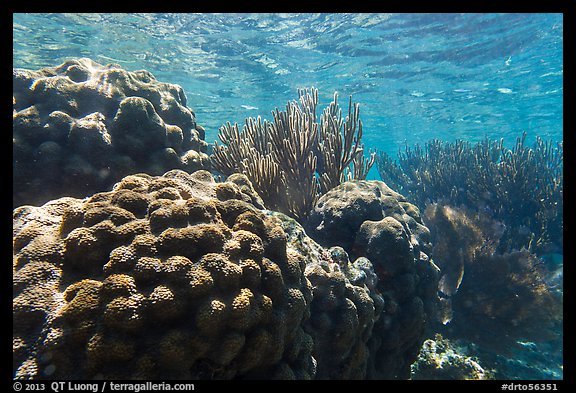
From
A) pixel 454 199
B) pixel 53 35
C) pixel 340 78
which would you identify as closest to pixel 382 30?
pixel 340 78

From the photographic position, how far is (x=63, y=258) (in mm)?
2502

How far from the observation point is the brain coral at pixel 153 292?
2.06 metres

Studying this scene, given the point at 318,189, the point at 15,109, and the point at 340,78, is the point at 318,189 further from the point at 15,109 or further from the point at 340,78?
the point at 340,78

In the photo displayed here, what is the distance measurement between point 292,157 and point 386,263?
114 inches

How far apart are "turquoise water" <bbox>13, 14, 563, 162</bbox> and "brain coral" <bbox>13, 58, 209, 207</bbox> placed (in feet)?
31.8

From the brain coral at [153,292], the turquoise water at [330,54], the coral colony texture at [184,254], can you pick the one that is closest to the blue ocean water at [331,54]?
the turquoise water at [330,54]

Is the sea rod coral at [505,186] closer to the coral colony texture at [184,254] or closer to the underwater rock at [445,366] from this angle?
the underwater rock at [445,366]

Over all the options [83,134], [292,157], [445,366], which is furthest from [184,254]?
[445,366]

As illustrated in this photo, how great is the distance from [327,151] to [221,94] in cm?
1805

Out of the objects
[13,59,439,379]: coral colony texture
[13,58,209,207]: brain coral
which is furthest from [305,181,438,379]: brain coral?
[13,58,209,207]: brain coral

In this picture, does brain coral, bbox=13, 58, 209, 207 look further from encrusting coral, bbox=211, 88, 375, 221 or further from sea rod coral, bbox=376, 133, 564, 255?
sea rod coral, bbox=376, 133, 564, 255

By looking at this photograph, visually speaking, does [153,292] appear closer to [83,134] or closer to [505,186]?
[83,134]
